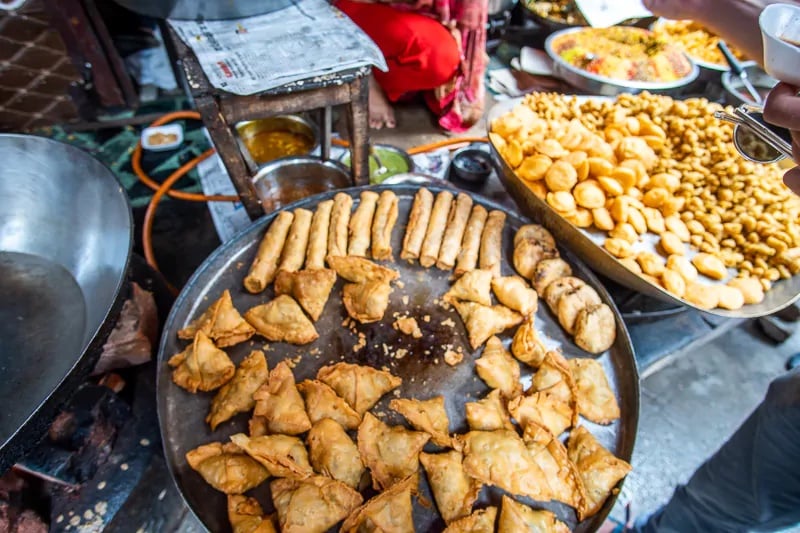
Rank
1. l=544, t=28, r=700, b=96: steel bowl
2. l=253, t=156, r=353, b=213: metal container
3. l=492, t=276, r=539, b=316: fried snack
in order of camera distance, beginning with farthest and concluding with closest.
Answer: l=544, t=28, r=700, b=96: steel bowl → l=253, t=156, r=353, b=213: metal container → l=492, t=276, r=539, b=316: fried snack

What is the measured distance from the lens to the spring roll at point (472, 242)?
8.69 feet

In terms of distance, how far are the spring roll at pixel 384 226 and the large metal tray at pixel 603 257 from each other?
2.81 feet

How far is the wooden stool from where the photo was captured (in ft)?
7.70

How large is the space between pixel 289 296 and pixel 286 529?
1126 mm

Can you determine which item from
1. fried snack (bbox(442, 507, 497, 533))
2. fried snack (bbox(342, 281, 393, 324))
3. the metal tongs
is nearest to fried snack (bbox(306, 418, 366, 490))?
fried snack (bbox(442, 507, 497, 533))

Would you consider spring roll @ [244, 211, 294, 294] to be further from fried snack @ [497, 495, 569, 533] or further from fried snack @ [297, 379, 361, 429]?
fried snack @ [497, 495, 569, 533]

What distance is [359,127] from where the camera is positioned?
2.89 meters

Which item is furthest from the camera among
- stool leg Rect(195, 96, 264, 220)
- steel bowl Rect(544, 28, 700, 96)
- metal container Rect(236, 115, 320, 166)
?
steel bowl Rect(544, 28, 700, 96)

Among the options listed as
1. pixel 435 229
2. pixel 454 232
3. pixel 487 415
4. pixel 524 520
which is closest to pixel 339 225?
pixel 435 229

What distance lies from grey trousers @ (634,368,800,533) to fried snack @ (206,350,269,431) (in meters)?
2.37

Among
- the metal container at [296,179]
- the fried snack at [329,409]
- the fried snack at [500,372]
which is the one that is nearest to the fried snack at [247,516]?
the fried snack at [329,409]

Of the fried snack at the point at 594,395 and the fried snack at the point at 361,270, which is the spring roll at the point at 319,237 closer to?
the fried snack at the point at 361,270

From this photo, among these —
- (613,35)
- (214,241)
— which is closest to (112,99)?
(214,241)

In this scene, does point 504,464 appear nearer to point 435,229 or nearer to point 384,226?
point 435,229
